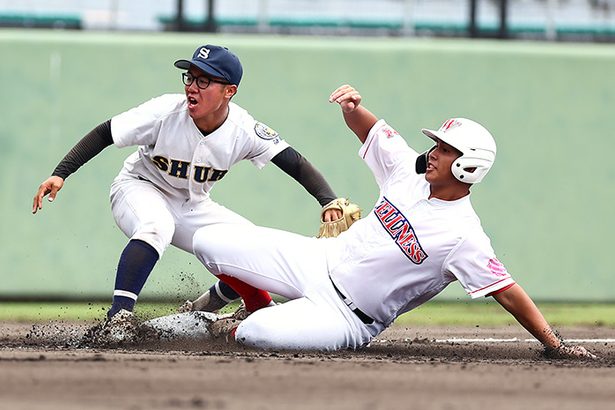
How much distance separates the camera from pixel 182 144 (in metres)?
5.76

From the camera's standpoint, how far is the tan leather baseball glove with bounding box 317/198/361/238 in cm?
571

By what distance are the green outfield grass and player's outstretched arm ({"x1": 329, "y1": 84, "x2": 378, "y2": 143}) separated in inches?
101

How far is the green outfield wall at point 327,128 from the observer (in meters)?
9.33

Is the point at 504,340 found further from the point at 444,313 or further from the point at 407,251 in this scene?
the point at 444,313

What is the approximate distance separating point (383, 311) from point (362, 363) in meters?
0.73

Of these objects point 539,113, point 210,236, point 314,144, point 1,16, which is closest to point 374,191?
point 314,144

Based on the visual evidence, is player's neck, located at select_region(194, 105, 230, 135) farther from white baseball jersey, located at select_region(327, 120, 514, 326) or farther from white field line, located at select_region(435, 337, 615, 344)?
white field line, located at select_region(435, 337, 615, 344)

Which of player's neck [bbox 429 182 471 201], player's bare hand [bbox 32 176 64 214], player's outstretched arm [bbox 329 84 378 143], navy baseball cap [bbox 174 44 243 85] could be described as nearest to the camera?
player's neck [bbox 429 182 471 201]

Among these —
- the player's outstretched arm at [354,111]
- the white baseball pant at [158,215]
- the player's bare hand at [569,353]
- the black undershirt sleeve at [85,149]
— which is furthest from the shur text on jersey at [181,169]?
the player's bare hand at [569,353]

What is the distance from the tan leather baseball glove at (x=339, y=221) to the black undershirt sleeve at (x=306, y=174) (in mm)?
138

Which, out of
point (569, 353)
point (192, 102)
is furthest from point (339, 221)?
point (569, 353)

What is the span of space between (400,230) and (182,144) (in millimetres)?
1247

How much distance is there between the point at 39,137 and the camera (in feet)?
30.8

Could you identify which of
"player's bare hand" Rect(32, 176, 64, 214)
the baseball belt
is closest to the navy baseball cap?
"player's bare hand" Rect(32, 176, 64, 214)
